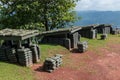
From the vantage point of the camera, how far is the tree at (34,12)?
136 ft

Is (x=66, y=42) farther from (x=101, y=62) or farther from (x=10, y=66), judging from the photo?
(x=10, y=66)

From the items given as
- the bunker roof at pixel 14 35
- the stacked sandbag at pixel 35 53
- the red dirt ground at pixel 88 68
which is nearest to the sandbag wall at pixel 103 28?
the red dirt ground at pixel 88 68

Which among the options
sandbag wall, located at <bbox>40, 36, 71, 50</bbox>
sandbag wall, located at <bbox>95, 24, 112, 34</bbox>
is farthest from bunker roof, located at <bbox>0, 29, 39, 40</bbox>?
sandbag wall, located at <bbox>95, 24, 112, 34</bbox>

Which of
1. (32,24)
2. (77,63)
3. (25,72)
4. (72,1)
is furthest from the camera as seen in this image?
(72,1)

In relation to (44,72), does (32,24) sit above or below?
above

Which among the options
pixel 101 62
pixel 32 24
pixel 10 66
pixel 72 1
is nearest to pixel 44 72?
pixel 10 66

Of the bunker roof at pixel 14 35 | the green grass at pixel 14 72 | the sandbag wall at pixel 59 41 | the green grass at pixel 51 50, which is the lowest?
the green grass at pixel 14 72

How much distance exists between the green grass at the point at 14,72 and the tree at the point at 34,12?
17694 mm

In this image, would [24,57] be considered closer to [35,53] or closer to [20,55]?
[20,55]

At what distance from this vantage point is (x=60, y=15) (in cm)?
4316

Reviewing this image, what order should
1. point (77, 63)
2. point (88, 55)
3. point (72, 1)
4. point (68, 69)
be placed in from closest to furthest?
point (68, 69), point (77, 63), point (88, 55), point (72, 1)

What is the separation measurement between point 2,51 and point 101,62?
936 centimetres

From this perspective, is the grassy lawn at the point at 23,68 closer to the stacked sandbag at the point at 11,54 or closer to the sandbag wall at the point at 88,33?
the stacked sandbag at the point at 11,54

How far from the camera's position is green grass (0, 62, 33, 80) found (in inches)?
848
